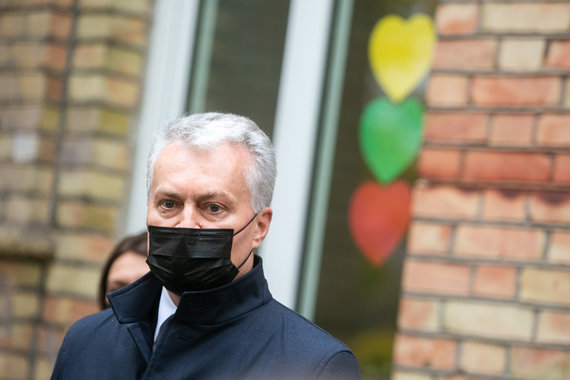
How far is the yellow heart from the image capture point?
3291 mm

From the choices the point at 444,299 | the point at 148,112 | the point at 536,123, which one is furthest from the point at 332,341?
the point at 148,112

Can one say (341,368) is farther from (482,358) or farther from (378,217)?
(378,217)

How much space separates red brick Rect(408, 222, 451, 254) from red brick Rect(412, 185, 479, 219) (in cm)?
4

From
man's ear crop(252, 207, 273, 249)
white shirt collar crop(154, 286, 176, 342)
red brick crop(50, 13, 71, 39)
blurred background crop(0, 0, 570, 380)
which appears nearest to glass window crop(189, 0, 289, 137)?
blurred background crop(0, 0, 570, 380)

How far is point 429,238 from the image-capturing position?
274 cm

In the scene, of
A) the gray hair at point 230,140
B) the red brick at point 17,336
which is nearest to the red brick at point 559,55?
the gray hair at point 230,140

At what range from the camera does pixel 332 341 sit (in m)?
1.77

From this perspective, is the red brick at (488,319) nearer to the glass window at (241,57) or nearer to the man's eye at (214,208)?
the man's eye at (214,208)

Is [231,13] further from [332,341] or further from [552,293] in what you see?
[332,341]

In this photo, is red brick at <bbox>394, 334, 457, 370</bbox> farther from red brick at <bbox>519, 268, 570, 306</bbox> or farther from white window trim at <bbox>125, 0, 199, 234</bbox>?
white window trim at <bbox>125, 0, 199, 234</bbox>

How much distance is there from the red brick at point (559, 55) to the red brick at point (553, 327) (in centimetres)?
82

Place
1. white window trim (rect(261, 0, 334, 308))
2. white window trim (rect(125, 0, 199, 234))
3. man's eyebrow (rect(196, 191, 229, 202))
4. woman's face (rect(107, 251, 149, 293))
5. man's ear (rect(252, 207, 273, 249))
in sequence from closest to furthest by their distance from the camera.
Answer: man's eyebrow (rect(196, 191, 229, 202)), man's ear (rect(252, 207, 273, 249)), woman's face (rect(107, 251, 149, 293)), white window trim (rect(261, 0, 334, 308)), white window trim (rect(125, 0, 199, 234))

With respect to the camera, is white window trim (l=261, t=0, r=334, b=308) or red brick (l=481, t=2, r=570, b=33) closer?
red brick (l=481, t=2, r=570, b=33)

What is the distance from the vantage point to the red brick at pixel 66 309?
3.63m
